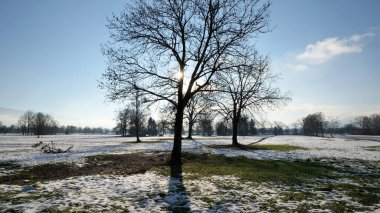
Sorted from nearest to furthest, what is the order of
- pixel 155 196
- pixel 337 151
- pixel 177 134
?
pixel 155 196 < pixel 177 134 < pixel 337 151

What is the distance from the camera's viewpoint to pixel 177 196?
10.6m

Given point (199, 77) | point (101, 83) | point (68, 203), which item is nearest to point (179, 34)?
point (199, 77)

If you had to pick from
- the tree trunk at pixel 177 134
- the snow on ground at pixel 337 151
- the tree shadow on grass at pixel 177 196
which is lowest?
the snow on ground at pixel 337 151

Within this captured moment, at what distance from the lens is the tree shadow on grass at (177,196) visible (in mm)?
9010

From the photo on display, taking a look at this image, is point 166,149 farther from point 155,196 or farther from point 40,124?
point 40,124

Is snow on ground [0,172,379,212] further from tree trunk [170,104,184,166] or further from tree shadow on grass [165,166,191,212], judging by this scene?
tree trunk [170,104,184,166]

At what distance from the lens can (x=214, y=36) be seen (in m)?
19.0

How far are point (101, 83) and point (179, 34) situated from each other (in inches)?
250

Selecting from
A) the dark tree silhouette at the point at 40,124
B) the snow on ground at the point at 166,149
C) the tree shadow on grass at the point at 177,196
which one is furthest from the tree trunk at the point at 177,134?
the dark tree silhouette at the point at 40,124

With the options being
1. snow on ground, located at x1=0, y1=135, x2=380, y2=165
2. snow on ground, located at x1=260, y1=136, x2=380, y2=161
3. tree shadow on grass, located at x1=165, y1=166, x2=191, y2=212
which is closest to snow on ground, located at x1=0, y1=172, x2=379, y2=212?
tree shadow on grass, located at x1=165, y1=166, x2=191, y2=212

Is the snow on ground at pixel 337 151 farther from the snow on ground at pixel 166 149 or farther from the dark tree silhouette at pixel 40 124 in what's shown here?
the dark tree silhouette at pixel 40 124

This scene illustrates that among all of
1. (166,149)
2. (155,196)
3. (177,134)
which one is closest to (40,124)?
(166,149)

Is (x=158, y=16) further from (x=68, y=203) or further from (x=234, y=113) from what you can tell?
(x=234, y=113)

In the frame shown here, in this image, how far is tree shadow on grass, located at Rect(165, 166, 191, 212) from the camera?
9.01 metres
